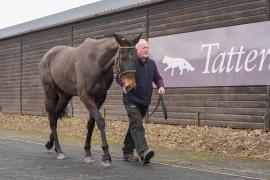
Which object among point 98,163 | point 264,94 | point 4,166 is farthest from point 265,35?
point 4,166

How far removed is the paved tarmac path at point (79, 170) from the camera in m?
6.48

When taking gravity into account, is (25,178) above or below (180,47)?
below

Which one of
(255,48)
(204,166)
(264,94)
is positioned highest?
(255,48)

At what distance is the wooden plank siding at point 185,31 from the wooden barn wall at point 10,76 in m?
1.78

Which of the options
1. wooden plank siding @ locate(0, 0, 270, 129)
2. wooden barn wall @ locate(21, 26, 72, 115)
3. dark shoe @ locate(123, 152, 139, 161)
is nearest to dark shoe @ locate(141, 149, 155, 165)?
dark shoe @ locate(123, 152, 139, 161)

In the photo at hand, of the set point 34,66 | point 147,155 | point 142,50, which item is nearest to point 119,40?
point 142,50

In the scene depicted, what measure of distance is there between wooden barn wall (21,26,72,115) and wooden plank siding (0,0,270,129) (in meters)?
0.04

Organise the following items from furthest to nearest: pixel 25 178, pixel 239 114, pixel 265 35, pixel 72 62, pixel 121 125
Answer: pixel 121 125 < pixel 239 114 < pixel 265 35 < pixel 72 62 < pixel 25 178

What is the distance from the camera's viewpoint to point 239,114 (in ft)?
41.2

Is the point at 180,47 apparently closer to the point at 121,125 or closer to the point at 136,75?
the point at 121,125

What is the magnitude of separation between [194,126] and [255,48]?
299cm

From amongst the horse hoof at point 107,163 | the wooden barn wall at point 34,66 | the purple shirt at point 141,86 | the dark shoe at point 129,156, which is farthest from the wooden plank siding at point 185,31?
the horse hoof at point 107,163

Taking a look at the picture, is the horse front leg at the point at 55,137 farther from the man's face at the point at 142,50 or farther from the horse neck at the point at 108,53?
the man's face at the point at 142,50

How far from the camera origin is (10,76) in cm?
2425
